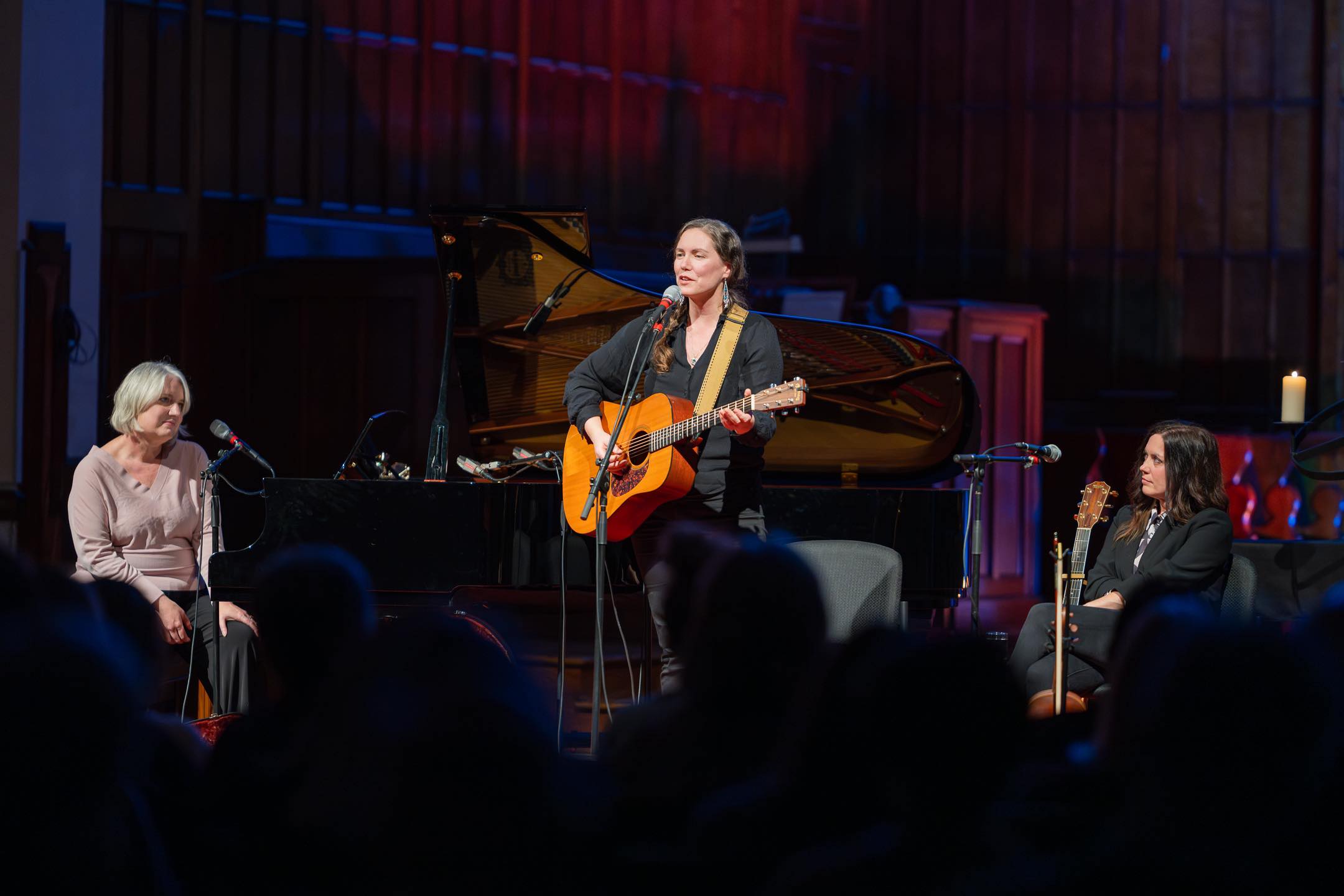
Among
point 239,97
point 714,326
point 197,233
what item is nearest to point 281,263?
point 197,233

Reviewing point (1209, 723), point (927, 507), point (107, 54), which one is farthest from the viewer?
point (107, 54)

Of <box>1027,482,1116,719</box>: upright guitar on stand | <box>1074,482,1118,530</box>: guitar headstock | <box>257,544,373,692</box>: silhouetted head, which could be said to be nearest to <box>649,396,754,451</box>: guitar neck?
<box>1027,482,1116,719</box>: upright guitar on stand

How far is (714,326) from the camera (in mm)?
4160

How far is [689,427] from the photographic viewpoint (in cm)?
401

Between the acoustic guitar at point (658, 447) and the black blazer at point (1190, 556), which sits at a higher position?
the acoustic guitar at point (658, 447)

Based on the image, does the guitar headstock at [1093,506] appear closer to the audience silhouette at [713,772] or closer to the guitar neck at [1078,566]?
the guitar neck at [1078,566]

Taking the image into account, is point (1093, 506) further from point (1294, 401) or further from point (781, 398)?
point (781, 398)

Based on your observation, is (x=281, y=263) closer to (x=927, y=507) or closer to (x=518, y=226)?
(x=518, y=226)

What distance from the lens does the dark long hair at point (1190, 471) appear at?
474 cm

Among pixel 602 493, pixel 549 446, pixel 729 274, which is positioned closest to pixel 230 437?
pixel 602 493

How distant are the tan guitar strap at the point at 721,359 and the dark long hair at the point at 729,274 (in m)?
0.04

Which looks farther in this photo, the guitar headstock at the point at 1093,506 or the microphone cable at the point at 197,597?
the guitar headstock at the point at 1093,506

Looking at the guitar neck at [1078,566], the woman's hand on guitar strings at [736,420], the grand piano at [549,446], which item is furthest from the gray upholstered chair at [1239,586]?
the woman's hand on guitar strings at [736,420]

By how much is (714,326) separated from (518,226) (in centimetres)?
121
